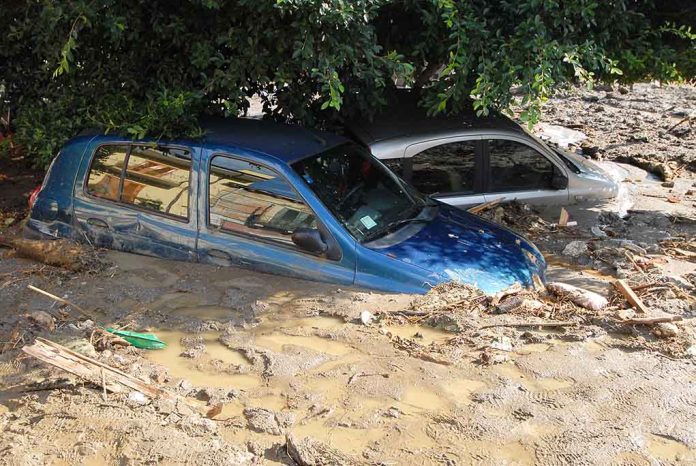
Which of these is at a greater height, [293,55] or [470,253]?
[293,55]

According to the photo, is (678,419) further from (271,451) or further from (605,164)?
(605,164)

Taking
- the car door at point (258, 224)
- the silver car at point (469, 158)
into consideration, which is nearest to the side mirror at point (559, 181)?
the silver car at point (469, 158)

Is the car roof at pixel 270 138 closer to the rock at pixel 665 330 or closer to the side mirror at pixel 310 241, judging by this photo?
the side mirror at pixel 310 241

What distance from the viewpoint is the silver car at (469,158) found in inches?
295

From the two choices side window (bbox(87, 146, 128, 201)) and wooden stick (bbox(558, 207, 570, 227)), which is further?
wooden stick (bbox(558, 207, 570, 227))

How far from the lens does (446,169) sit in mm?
7605

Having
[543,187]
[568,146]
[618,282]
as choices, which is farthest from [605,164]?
[618,282]

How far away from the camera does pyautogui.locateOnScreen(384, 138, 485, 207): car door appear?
7.48 meters

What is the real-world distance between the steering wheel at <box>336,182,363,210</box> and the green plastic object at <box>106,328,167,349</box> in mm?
1656

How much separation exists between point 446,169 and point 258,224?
2.66 m

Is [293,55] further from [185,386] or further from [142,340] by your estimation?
[185,386]

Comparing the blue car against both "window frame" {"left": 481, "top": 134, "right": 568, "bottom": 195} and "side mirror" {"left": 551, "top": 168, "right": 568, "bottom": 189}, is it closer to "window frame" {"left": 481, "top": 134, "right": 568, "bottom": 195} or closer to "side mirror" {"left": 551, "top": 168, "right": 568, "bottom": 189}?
"window frame" {"left": 481, "top": 134, "right": 568, "bottom": 195}

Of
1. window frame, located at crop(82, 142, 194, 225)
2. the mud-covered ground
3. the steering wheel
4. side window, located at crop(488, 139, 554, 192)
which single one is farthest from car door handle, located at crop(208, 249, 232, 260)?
side window, located at crop(488, 139, 554, 192)

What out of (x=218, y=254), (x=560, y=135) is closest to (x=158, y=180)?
(x=218, y=254)
